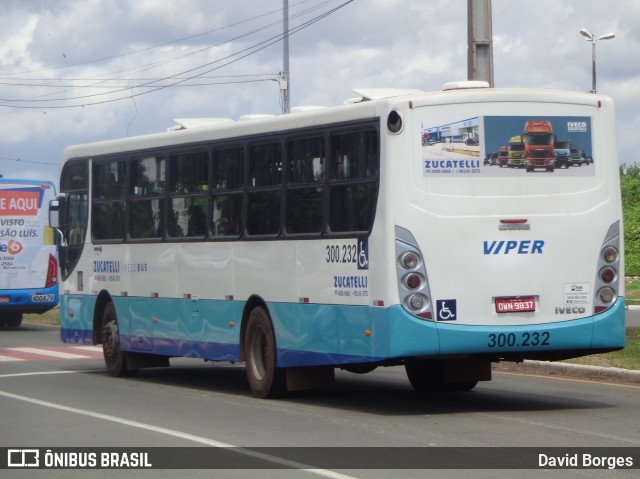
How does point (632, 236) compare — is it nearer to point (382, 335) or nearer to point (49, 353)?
point (49, 353)

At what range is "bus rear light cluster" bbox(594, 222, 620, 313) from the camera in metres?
14.0

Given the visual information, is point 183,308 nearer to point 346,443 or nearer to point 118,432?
point 118,432

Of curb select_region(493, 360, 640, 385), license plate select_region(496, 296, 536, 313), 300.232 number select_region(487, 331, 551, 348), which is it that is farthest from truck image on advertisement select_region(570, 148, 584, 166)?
curb select_region(493, 360, 640, 385)

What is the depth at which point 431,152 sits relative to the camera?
533 inches

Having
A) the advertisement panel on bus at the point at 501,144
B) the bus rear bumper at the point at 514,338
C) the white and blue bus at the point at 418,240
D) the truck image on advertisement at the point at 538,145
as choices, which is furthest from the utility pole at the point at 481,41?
the bus rear bumper at the point at 514,338

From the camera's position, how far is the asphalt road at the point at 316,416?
1154cm

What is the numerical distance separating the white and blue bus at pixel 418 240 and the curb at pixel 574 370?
104 inches

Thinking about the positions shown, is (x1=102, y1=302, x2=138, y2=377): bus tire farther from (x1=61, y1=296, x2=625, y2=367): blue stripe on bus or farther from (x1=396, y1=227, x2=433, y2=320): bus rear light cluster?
(x1=396, y1=227, x2=433, y2=320): bus rear light cluster

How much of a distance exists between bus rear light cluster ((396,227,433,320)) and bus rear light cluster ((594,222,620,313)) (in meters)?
1.82

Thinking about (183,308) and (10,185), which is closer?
(183,308)

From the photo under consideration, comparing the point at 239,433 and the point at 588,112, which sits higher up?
the point at 588,112

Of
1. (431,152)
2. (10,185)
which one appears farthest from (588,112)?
(10,185)

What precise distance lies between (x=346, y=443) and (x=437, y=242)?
2592 mm

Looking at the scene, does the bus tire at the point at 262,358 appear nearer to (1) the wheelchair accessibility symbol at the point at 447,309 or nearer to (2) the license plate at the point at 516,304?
(1) the wheelchair accessibility symbol at the point at 447,309
